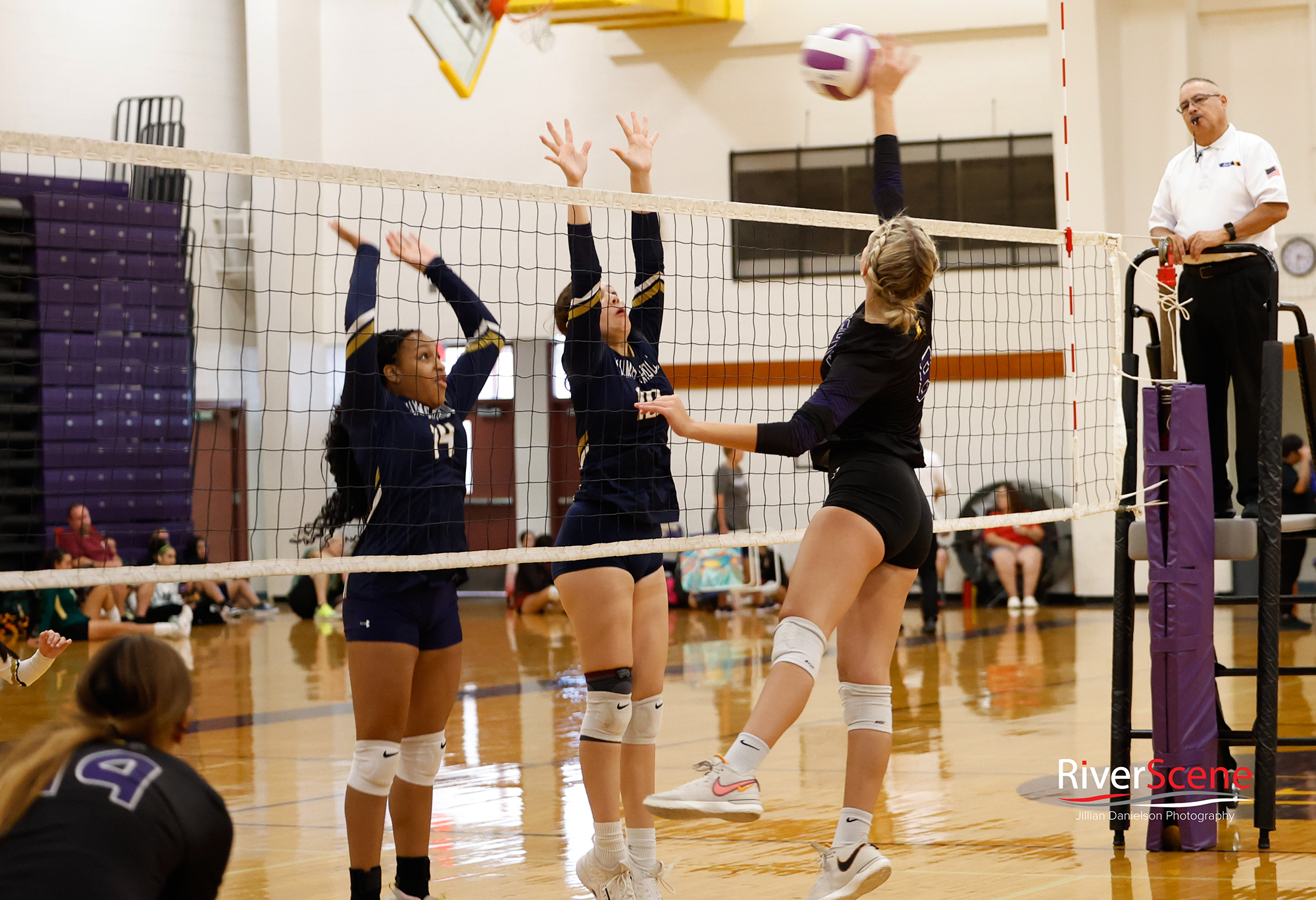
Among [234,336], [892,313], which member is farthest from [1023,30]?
[892,313]

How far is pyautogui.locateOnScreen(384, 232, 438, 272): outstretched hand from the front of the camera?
4.08 meters

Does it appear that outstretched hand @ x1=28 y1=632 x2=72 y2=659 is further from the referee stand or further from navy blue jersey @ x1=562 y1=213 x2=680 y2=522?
the referee stand

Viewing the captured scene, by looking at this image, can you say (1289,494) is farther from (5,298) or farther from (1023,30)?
(5,298)

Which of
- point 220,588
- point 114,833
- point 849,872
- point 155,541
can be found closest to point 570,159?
point 849,872

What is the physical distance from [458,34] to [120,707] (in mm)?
14962

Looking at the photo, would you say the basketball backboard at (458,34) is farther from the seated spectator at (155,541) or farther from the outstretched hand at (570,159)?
the outstretched hand at (570,159)

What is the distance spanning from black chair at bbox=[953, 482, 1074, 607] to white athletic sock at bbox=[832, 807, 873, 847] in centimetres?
1098

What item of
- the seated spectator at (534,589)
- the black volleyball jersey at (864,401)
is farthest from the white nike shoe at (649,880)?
the seated spectator at (534,589)

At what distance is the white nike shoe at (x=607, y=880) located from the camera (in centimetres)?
405

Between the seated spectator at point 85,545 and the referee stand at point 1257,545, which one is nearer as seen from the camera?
the referee stand at point 1257,545

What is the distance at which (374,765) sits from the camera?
12.1 ft

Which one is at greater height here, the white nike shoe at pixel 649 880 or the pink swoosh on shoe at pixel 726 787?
the pink swoosh on shoe at pixel 726 787

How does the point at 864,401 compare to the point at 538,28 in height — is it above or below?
below

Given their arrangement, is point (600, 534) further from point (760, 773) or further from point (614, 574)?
point (760, 773)
